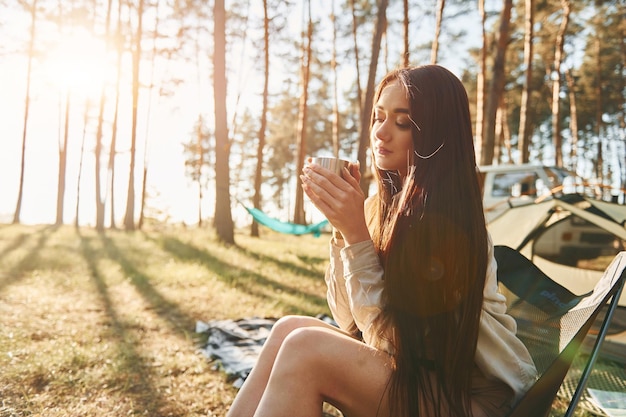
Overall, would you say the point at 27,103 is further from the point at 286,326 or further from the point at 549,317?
the point at 549,317

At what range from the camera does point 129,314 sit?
3.71 meters

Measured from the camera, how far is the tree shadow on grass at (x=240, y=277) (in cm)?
443

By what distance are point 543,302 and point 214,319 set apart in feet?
8.76

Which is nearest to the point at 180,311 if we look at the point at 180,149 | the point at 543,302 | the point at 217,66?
the point at 543,302

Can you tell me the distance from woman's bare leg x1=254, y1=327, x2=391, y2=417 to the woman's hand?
0.28 m

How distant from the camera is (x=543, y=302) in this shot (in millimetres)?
1647

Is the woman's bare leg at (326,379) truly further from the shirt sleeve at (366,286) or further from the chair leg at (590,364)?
the chair leg at (590,364)

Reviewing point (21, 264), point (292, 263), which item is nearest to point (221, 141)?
point (292, 263)

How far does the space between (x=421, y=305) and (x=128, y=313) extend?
10.8 ft

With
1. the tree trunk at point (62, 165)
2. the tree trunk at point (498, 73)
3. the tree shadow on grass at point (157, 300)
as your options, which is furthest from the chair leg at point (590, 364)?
the tree trunk at point (62, 165)

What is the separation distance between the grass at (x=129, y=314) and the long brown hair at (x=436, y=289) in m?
1.40

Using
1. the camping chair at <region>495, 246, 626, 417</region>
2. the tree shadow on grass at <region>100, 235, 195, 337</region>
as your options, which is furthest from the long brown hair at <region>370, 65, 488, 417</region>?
the tree shadow on grass at <region>100, 235, 195, 337</region>

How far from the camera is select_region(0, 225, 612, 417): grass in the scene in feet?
7.23

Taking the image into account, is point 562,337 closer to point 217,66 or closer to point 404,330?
point 404,330
